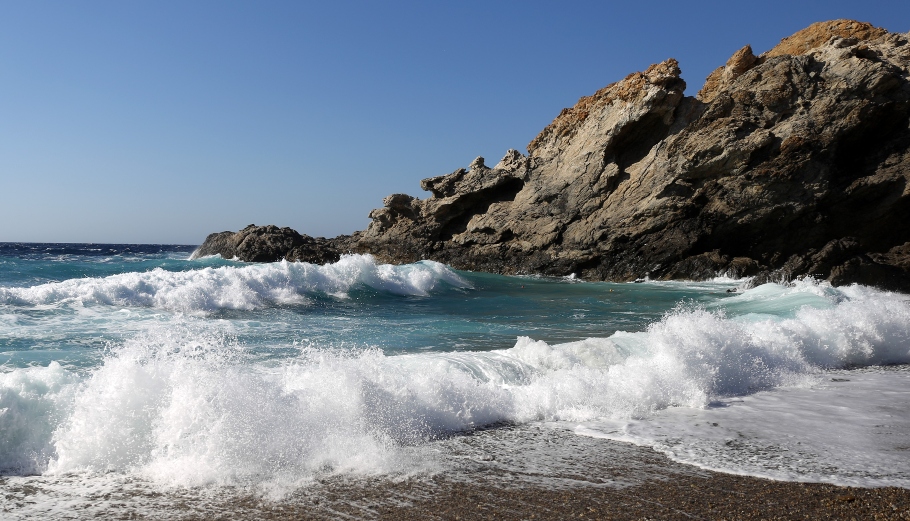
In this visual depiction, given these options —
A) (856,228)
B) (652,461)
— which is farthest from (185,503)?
(856,228)

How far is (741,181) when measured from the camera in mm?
22297

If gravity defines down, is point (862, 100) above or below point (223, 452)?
above

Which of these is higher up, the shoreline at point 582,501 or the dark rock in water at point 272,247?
the dark rock in water at point 272,247

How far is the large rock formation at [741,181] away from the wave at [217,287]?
9.85m

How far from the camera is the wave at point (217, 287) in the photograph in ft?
38.5

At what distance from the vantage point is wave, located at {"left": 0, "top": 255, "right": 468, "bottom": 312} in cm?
1173

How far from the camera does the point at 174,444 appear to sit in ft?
13.7

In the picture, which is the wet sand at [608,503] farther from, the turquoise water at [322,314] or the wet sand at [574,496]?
the turquoise water at [322,314]

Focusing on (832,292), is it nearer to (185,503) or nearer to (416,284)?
(416,284)

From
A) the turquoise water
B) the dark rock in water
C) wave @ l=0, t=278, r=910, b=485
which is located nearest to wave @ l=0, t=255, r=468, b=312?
the turquoise water

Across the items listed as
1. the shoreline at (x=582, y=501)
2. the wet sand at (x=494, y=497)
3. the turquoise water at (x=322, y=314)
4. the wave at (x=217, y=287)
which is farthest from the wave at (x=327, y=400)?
the wave at (x=217, y=287)

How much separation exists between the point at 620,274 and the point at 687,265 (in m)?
2.42

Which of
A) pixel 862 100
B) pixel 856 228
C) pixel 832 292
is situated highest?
pixel 862 100

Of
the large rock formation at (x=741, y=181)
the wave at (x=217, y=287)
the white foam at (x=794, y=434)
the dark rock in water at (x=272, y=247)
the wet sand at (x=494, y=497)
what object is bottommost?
the wet sand at (x=494, y=497)
